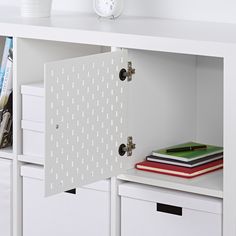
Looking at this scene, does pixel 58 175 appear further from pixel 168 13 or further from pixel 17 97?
pixel 168 13

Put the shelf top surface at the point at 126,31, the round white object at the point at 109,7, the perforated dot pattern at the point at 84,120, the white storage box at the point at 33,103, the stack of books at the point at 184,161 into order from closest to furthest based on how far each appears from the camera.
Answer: the perforated dot pattern at the point at 84,120, the shelf top surface at the point at 126,31, the stack of books at the point at 184,161, the white storage box at the point at 33,103, the round white object at the point at 109,7

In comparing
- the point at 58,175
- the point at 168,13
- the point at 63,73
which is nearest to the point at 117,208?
the point at 58,175

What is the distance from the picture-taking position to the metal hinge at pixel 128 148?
216 cm

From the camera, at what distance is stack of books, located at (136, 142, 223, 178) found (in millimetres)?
2146

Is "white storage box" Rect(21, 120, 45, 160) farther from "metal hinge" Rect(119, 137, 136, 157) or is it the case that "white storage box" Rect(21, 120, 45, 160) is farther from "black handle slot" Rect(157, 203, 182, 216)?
"black handle slot" Rect(157, 203, 182, 216)

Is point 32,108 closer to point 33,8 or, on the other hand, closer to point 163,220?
point 33,8

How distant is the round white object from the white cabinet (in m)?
0.51

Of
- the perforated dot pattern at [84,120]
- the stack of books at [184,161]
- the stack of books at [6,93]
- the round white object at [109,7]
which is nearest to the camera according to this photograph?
the perforated dot pattern at [84,120]

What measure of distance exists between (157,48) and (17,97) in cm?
47

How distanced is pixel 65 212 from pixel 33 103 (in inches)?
11.9

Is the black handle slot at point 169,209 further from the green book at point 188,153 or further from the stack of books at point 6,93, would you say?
the stack of books at point 6,93

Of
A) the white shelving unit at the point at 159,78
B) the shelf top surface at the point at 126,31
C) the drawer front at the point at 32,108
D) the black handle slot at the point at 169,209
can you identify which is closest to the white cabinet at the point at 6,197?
the white shelving unit at the point at 159,78

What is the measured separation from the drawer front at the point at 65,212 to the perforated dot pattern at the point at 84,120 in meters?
0.14

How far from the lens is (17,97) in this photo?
232cm
